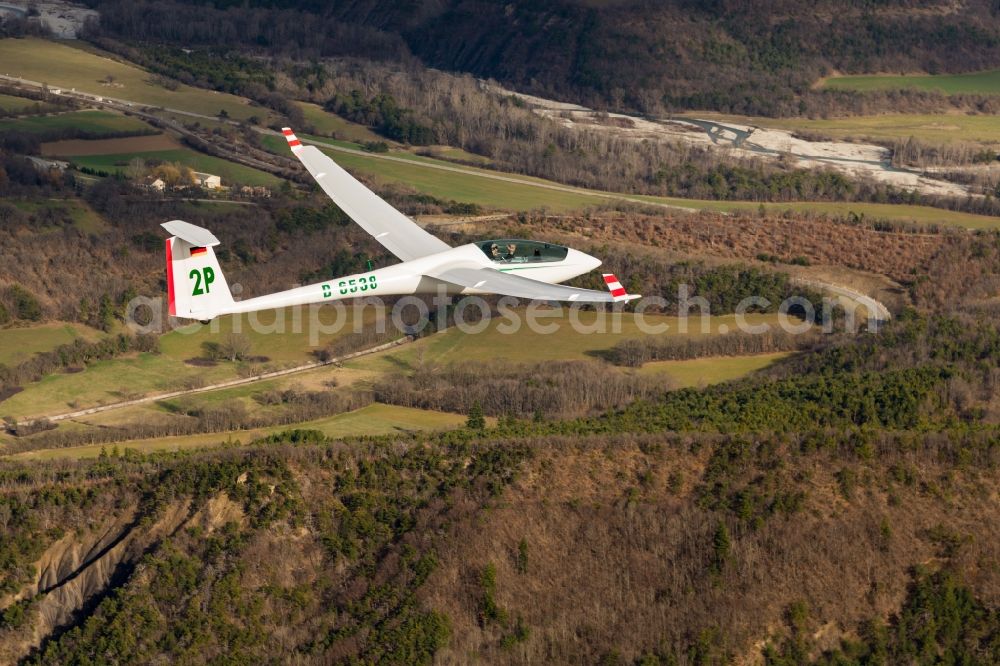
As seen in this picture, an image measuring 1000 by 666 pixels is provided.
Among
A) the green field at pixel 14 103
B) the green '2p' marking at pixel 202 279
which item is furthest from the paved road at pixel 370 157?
the green '2p' marking at pixel 202 279

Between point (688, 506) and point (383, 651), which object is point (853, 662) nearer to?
point (688, 506)

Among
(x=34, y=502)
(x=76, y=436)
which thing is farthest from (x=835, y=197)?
(x=34, y=502)

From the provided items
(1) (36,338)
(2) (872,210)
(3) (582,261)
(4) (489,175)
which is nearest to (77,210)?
(1) (36,338)

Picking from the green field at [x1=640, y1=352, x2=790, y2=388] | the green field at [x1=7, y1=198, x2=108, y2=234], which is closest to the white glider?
the green field at [x1=640, y1=352, x2=790, y2=388]

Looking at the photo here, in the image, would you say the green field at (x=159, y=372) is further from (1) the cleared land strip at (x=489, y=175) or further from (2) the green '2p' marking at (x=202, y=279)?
(1) the cleared land strip at (x=489, y=175)

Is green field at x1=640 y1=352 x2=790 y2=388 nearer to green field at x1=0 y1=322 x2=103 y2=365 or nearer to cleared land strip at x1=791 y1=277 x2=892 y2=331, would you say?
cleared land strip at x1=791 y1=277 x2=892 y2=331
